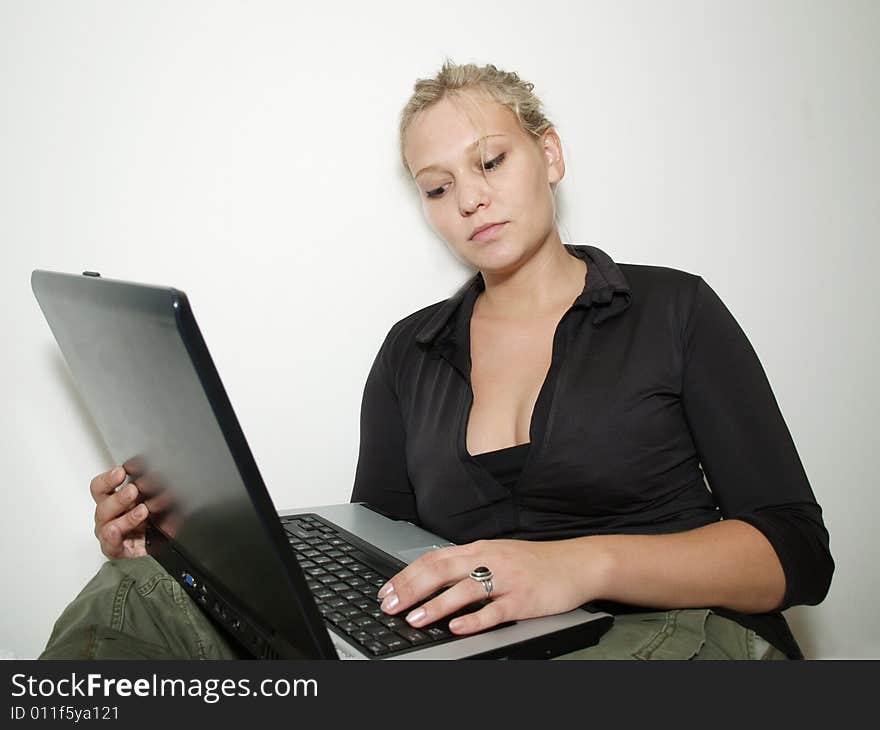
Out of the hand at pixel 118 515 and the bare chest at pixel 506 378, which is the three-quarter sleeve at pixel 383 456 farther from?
the hand at pixel 118 515

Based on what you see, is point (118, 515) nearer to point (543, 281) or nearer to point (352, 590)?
point (352, 590)

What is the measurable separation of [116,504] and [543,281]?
706 millimetres

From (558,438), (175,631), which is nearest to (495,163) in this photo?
(558,438)

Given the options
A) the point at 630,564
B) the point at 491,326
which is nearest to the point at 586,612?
the point at 630,564

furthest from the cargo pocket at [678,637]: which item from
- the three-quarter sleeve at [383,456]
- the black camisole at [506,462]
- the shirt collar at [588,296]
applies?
the three-quarter sleeve at [383,456]

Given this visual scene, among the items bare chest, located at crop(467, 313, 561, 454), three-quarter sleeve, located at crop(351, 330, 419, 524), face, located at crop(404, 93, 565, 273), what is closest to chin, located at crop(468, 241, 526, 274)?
face, located at crop(404, 93, 565, 273)

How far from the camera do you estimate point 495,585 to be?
2.60 ft

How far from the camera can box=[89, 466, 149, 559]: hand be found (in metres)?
1.02

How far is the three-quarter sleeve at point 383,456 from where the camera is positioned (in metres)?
1.33

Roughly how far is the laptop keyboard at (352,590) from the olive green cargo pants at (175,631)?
13 cm

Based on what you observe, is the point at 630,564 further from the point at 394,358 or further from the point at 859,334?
the point at 859,334

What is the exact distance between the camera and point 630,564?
881mm

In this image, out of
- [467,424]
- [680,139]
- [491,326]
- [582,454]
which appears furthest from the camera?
[680,139]

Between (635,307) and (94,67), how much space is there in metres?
0.91
